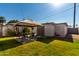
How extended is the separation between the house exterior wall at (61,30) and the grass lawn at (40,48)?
0.12 metres

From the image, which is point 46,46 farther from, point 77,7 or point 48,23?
point 77,7

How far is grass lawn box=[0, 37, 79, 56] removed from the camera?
572 centimetres

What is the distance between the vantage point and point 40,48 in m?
5.79

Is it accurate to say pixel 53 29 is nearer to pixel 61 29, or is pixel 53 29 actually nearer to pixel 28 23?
pixel 61 29

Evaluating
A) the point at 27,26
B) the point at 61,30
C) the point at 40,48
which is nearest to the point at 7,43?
the point at 27,26

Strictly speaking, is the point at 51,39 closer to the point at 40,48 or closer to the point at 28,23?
the point at 40,48

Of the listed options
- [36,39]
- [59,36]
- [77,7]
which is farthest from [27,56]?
[77,7]

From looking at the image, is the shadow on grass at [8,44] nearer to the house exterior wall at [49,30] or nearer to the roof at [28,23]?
the roof at [28,23]

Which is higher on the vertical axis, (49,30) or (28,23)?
(28,23)

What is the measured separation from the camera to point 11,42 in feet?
19.1

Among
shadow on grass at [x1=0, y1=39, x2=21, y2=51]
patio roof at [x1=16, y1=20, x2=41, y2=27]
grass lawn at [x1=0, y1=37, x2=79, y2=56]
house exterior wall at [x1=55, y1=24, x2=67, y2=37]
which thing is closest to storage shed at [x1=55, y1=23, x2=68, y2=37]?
house exterior wall at [x1=55, y1=24, x2=67, y2=37]

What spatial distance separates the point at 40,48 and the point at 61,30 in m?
0.54

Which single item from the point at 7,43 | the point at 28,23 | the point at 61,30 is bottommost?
the point at 7,43

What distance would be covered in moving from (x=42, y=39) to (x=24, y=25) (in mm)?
451
